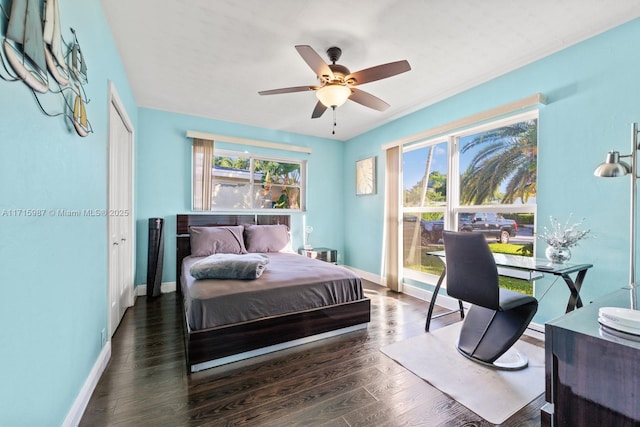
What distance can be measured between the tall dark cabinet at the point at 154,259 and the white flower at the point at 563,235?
14.0ft

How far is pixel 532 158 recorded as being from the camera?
266 centimetres

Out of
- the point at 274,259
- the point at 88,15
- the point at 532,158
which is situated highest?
the point at 88,15

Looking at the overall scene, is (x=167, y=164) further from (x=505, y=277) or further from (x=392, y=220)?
(x=505, y=277)

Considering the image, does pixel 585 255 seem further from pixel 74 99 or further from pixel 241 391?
pixel 74 99

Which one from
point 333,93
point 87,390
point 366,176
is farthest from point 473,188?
point 87,390

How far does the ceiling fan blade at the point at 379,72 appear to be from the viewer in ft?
6.63

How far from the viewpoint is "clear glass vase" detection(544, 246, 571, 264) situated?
84.9 inches

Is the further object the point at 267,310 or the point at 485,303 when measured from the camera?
the point at 267,310

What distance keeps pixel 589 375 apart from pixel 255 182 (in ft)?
14.2

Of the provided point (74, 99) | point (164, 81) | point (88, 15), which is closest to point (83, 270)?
point (74, 99)

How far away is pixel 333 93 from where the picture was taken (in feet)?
7.53

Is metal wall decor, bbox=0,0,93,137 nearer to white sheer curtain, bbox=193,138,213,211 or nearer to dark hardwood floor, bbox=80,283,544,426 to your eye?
dark hardwood floor, bbox=80,283,544,426

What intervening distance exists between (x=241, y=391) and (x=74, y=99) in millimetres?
1956

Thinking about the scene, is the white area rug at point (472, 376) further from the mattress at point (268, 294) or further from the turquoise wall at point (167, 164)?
the turquoise wall at point (167, 164)
